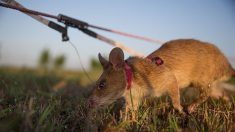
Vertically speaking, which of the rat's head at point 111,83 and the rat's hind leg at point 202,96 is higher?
the rat's head at point 111,83

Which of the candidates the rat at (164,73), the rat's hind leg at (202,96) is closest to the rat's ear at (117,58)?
the rat at (164,73)

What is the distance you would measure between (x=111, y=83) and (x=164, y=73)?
898mm

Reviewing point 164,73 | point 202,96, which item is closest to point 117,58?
point 164,73

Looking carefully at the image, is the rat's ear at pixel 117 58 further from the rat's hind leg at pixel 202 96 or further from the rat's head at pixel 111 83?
the rat's hind leg at pixel 202 96

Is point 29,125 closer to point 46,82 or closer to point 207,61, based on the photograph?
point 207,61

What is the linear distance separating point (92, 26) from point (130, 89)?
1302 millimetres

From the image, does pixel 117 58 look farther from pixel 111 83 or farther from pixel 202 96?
pixel 202 96

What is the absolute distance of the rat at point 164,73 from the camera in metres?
4.85

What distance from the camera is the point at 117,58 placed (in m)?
4.81

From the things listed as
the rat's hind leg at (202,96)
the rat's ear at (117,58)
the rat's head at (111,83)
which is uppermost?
the rat's ear at (117,58)

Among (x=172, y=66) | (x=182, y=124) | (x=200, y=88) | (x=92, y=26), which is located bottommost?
(x=182, y=124)

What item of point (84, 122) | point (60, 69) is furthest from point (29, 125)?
point (60, 69)

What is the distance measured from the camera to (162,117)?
15.2ft

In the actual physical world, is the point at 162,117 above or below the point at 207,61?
below
